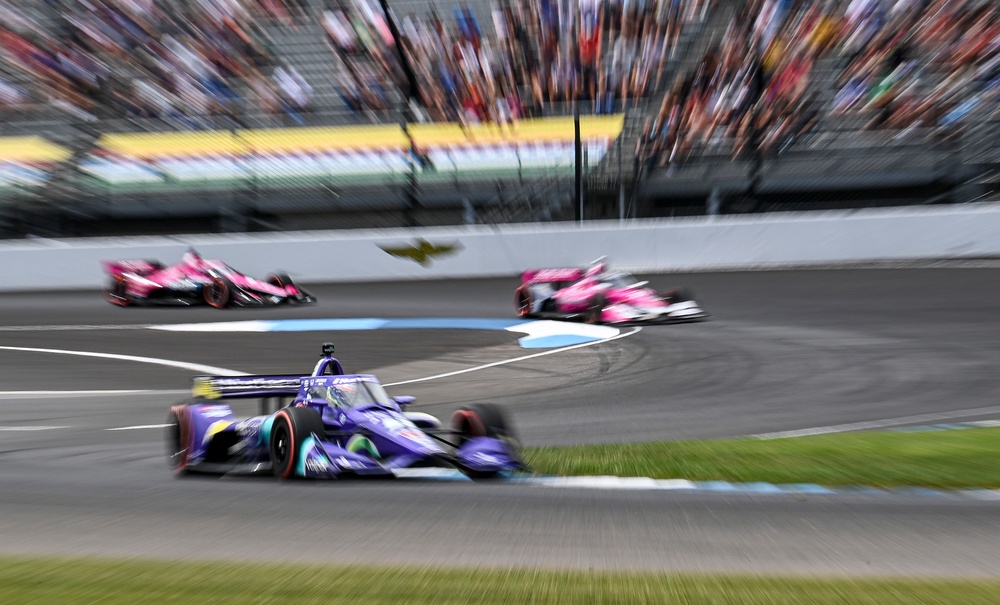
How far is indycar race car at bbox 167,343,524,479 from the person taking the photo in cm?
609

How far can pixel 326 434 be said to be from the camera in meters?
6.41

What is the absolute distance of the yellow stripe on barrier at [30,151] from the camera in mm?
20297

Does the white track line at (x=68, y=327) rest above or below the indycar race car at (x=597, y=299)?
below

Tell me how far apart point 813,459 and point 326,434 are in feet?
9.39

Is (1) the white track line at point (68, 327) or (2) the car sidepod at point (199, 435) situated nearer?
(2) the car sidepod at point (199, 435)

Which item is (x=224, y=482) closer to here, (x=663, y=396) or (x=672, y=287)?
(x=663, y=396)

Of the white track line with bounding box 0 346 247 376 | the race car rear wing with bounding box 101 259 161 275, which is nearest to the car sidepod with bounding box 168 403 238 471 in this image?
the white track line with bounding box 0 346 247 376

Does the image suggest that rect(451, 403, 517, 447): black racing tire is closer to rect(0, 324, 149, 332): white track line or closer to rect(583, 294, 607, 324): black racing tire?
rect(583, 294, 607, 324): black racing tire

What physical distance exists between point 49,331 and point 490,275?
289 inches

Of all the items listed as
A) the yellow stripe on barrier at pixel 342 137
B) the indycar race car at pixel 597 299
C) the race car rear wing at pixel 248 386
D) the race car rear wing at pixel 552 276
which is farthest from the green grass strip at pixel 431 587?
the yellow stripe on barrier at pixel 342 137

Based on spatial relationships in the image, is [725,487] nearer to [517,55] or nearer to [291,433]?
[291,433]

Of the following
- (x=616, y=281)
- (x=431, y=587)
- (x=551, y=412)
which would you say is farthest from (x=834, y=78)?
(x=431, y=587)

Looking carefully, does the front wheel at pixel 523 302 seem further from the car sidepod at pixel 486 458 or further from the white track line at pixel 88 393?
the car sidepod at pixel 486 458

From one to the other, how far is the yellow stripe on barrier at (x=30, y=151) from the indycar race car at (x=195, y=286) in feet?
13.4
